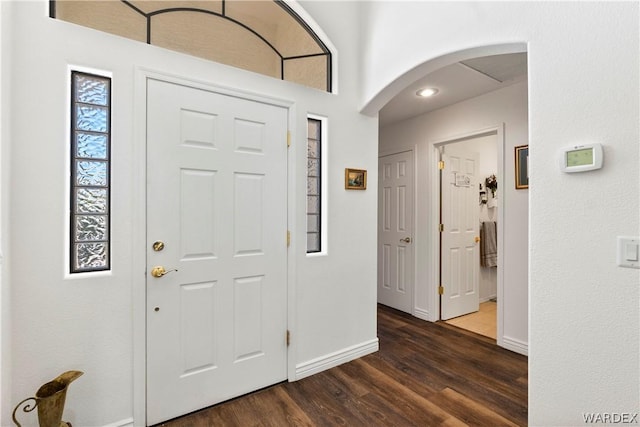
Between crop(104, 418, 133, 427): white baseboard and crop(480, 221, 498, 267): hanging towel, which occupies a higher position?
crop(480, 221, 498, 267): hanging towel

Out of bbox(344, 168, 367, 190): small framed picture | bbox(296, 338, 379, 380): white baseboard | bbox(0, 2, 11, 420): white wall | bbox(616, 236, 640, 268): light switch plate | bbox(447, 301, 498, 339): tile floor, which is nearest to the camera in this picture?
bbox(616, 236, 640, 268): light switch plate

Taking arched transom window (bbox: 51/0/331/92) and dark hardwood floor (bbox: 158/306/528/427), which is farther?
dark hardwood floor (bbox: 158/306/528/427)

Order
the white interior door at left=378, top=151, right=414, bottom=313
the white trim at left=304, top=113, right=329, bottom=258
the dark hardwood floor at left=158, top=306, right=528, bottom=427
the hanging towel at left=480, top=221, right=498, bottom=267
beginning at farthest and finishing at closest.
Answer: the hanging towel at left=480, top=221, right=498, bottom=267 → the white interior door at left=378, top=151, right=414, bottom=313 → the white trim at left=304, top=113, right=329, bottom=258 → the dark hardwood floor at left=158, top=306, right=528, bottom=427

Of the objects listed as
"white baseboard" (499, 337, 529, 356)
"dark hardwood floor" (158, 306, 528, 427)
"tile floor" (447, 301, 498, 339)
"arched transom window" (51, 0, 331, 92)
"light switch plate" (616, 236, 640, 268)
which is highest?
"arched transom window" (51, 0, 331, 92)

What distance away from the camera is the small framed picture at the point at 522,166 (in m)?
2.64

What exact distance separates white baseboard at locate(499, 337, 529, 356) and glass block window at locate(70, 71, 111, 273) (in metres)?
3.23

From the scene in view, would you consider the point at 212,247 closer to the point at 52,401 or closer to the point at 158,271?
the point at 158,271

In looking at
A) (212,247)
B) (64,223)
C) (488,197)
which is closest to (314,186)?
(212,247)

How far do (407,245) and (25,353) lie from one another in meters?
3.38

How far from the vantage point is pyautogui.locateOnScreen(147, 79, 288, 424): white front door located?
172cm

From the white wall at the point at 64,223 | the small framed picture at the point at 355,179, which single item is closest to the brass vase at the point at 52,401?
the white wall at the point at 64,223

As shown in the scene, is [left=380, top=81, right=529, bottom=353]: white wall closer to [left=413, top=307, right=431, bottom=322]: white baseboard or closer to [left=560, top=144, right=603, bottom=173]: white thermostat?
[left=413, top=307, right=431, bottom=322]: white baseboard

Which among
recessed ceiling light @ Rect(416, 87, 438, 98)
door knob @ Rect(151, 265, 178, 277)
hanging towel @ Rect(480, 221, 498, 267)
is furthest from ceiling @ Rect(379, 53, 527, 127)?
door knob @ Rect(151, 265, 178, 277)

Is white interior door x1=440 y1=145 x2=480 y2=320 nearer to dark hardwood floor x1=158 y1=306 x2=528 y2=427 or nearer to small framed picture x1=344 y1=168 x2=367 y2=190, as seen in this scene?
dark hardwood floor x1=158 y1=306 x2=528 y2=427
